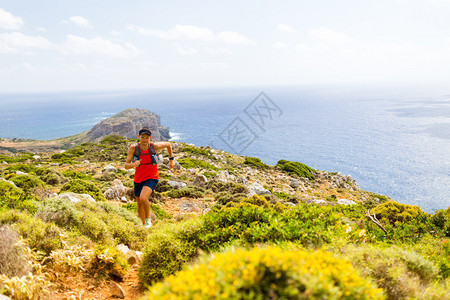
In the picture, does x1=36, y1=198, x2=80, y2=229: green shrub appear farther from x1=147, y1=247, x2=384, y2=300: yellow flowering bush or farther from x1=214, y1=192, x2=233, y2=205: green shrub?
x1=214, y1=192, x2=233, y2=205: green shrub

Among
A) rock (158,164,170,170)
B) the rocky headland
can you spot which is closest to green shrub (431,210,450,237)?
the rocky headland

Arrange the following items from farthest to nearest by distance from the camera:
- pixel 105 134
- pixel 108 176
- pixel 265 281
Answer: pixel 105 134 < pixel 108 176 < pixel 265 281

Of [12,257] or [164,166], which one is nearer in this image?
[12,257]

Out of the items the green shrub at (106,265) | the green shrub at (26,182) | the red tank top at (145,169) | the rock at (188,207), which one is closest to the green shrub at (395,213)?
the rock at (188,207)

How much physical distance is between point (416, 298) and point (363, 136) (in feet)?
301

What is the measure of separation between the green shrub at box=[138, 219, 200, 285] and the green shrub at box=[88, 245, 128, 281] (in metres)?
0.44

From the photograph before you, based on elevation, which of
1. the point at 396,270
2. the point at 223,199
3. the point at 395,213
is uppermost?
the point at 396,270

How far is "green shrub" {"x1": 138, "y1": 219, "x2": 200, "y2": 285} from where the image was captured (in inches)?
154

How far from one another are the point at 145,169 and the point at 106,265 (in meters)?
2.48

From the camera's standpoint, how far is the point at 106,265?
13.9 ft

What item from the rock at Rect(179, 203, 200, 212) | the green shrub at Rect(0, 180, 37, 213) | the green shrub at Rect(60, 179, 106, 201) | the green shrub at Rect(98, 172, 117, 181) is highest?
the green shrub at Rect(0, 180, 37, 213)

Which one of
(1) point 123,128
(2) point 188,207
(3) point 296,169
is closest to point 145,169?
(2) point 188,207

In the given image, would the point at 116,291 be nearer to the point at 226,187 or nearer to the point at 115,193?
the point at 115,193

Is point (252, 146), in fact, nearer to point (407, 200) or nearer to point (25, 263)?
point (407, 200)
